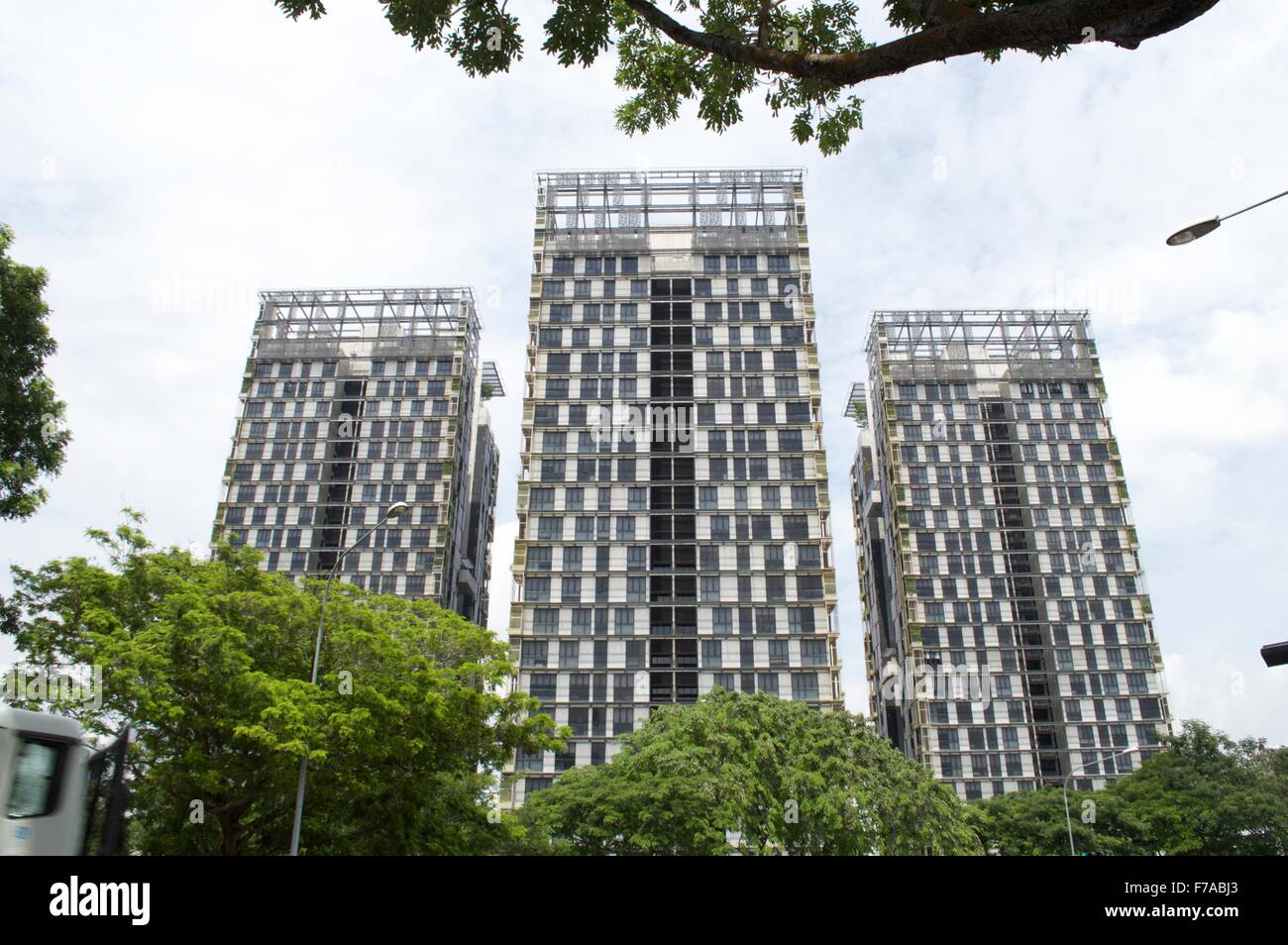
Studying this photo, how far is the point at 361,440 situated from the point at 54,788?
244ft

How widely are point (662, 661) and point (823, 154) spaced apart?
5828 centimetres

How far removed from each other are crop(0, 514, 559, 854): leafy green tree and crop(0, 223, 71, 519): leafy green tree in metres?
4.40

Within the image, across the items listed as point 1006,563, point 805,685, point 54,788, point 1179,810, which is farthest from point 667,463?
point 54,788

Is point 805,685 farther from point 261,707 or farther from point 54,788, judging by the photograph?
point 54,788

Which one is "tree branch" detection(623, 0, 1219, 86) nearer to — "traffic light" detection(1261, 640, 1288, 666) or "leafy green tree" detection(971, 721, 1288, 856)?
"traffic light" detection(1261, 640, 1288, 666)

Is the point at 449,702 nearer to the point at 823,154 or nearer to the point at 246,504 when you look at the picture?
the point at 823,154

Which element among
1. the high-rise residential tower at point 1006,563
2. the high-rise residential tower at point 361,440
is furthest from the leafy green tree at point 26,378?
the high-rise residential tower at point 1006,563

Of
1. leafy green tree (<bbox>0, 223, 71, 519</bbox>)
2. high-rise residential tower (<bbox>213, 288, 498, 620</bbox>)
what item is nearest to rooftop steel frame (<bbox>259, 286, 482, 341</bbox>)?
high-rise residential tower (<bbox>213, 288, 498, 620</bbox>)

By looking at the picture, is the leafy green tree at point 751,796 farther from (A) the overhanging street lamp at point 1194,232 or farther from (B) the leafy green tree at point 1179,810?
(A) the overhanging street lamp at point 1194,232

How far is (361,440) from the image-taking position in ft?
276

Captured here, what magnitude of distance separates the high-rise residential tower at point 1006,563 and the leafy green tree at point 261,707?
59.9m

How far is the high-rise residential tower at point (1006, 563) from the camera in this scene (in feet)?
252
